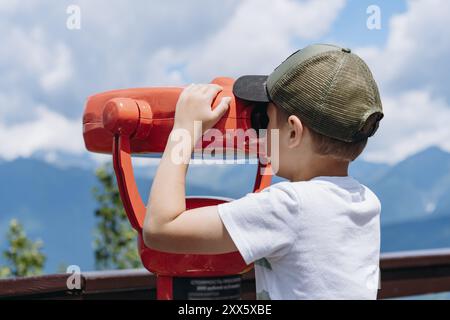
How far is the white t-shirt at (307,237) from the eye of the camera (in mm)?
951

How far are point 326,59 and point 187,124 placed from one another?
0.72ft

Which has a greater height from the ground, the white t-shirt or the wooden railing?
the white t-shirt

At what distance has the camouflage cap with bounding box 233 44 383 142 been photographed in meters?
0.99

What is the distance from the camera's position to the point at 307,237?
3.17 feet

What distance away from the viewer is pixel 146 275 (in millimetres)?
1786

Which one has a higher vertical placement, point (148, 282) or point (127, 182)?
point (127, 182)

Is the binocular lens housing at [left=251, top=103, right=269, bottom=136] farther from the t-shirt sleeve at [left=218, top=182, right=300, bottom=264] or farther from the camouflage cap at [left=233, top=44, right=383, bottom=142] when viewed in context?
the t-shirt sleeve at [left=218, top=182, right=300, bottom=264]

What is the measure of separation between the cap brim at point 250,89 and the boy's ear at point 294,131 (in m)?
0.05

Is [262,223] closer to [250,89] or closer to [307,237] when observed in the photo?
[307,237]

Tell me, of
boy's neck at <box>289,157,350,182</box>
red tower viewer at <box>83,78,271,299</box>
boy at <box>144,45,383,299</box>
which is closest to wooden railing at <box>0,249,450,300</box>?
red tower viewer at <box>83,78,271,299</box>

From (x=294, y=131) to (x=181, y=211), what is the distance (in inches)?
8.0

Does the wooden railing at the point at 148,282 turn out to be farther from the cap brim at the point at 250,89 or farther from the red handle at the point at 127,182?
the cap brim at the point at 250,89

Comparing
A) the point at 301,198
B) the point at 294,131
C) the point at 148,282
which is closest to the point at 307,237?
the point at 301,198
